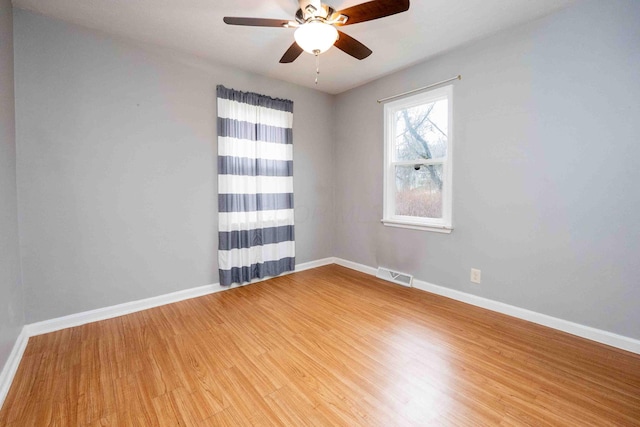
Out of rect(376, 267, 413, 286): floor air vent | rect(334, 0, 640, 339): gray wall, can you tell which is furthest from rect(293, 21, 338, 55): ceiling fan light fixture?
rect(376, 267, 413, 286): floor air vent

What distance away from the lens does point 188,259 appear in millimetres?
2922

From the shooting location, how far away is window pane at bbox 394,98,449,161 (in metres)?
2.94

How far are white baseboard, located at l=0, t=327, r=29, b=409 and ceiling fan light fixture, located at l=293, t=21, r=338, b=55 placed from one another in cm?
278

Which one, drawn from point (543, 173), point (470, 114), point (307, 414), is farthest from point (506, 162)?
point (307, 414)

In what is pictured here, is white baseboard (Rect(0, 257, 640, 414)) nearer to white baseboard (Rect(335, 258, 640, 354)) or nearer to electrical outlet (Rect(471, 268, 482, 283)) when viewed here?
white baseboard (Rect(335, 258, 640, 354))

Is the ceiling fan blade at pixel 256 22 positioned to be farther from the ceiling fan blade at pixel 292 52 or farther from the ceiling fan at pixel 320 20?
the ceiling fan blade at pixel 292 52

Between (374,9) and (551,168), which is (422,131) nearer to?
(551,168)

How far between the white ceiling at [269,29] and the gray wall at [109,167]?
0.19 metres

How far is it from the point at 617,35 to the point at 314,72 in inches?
104

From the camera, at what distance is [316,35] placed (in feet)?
5.73

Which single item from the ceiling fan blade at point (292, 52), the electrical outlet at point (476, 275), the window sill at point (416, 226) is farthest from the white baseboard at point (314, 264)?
the ceiling fan blade at point (292, 52)

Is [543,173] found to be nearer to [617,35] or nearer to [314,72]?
[617,35]

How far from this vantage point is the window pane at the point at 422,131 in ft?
9.66

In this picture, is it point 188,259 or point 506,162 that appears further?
point 188,259
